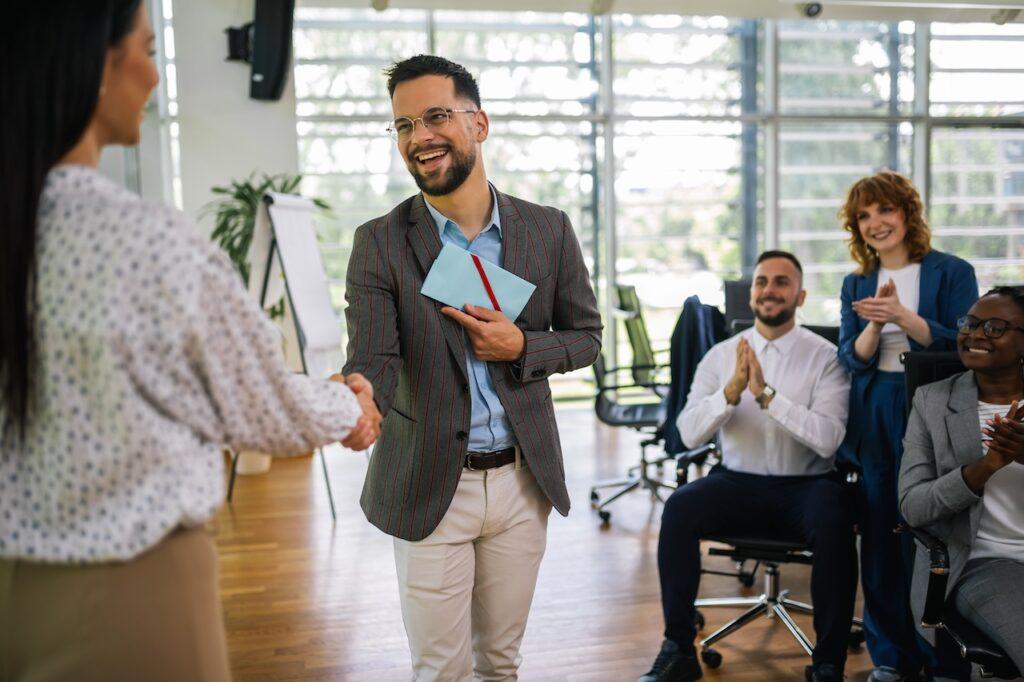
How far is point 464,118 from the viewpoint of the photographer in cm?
201

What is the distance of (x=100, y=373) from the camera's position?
3.43ft

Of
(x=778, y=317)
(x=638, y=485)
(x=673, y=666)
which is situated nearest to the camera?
(x=673, y=666)

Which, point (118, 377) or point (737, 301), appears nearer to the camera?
point (118, 377)

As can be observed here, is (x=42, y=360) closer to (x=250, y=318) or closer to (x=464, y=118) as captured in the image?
(x=250, y=318)

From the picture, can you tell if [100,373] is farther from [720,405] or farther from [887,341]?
[887,341]

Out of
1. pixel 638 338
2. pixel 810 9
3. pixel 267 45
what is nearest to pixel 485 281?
pixel 638 338

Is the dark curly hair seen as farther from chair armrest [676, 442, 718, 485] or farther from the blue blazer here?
chair armrest [676, 442, 718, 485]

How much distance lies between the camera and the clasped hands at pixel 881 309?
10.2 feet

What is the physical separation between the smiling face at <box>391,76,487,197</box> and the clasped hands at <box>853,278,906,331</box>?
69.3 inches

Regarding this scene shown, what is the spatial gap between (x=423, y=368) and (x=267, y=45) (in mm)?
5507

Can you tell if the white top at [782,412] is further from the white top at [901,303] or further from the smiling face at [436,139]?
the smiling face at [436,139]

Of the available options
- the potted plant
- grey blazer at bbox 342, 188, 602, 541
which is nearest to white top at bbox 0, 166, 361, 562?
grey blazer at bbox 342, 188, 602, 541

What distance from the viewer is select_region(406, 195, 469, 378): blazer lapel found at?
197 cm

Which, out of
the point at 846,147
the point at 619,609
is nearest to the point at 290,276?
the point at 619,609
